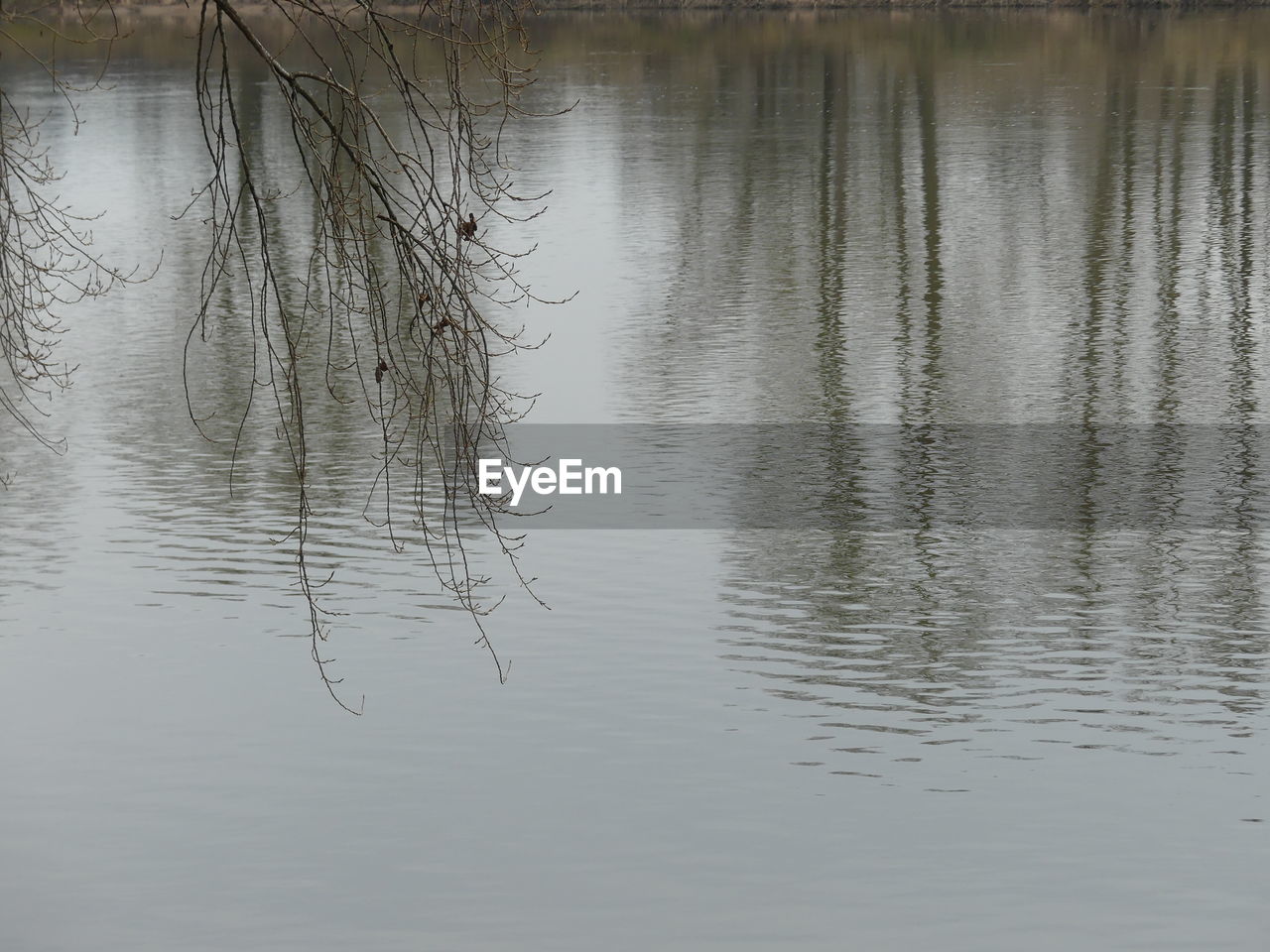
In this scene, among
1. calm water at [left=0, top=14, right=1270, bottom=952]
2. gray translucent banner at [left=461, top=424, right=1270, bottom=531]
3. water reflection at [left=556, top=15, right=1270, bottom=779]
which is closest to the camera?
calm water at [left=0, top=14, right=1270, bottom=952]

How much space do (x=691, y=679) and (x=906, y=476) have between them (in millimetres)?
4717

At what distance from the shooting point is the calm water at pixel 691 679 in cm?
980

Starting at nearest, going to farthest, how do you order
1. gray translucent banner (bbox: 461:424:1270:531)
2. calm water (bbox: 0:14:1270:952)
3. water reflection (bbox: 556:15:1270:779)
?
calm water (bbox: 0:14:1270:952) → water reflection (bbox: 556:15:1270:779) → gray translucent banner (bbox: 461:424:1270:531)

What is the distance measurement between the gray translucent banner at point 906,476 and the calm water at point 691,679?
18 cm

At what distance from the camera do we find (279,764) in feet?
37.4

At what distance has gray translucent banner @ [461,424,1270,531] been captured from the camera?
50.2 feet

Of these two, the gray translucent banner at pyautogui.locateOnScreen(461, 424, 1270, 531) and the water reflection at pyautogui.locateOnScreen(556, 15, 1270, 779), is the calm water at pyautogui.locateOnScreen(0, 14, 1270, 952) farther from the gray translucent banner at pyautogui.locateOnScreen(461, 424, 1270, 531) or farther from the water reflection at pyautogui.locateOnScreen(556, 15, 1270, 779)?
the gray translucent banner at pyautogui.locateOnScreen(461, 424, 1270, 531)

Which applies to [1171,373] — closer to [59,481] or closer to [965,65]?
[59,481]

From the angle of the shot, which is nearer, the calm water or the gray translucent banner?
the calm water

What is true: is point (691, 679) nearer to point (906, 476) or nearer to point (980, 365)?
point (906, 476)

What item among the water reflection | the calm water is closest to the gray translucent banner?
the water reflection

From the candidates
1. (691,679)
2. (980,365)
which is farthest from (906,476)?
(691,679)

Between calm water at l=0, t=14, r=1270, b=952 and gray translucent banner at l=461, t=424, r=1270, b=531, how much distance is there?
0.18 m

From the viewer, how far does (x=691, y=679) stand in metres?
12.2
